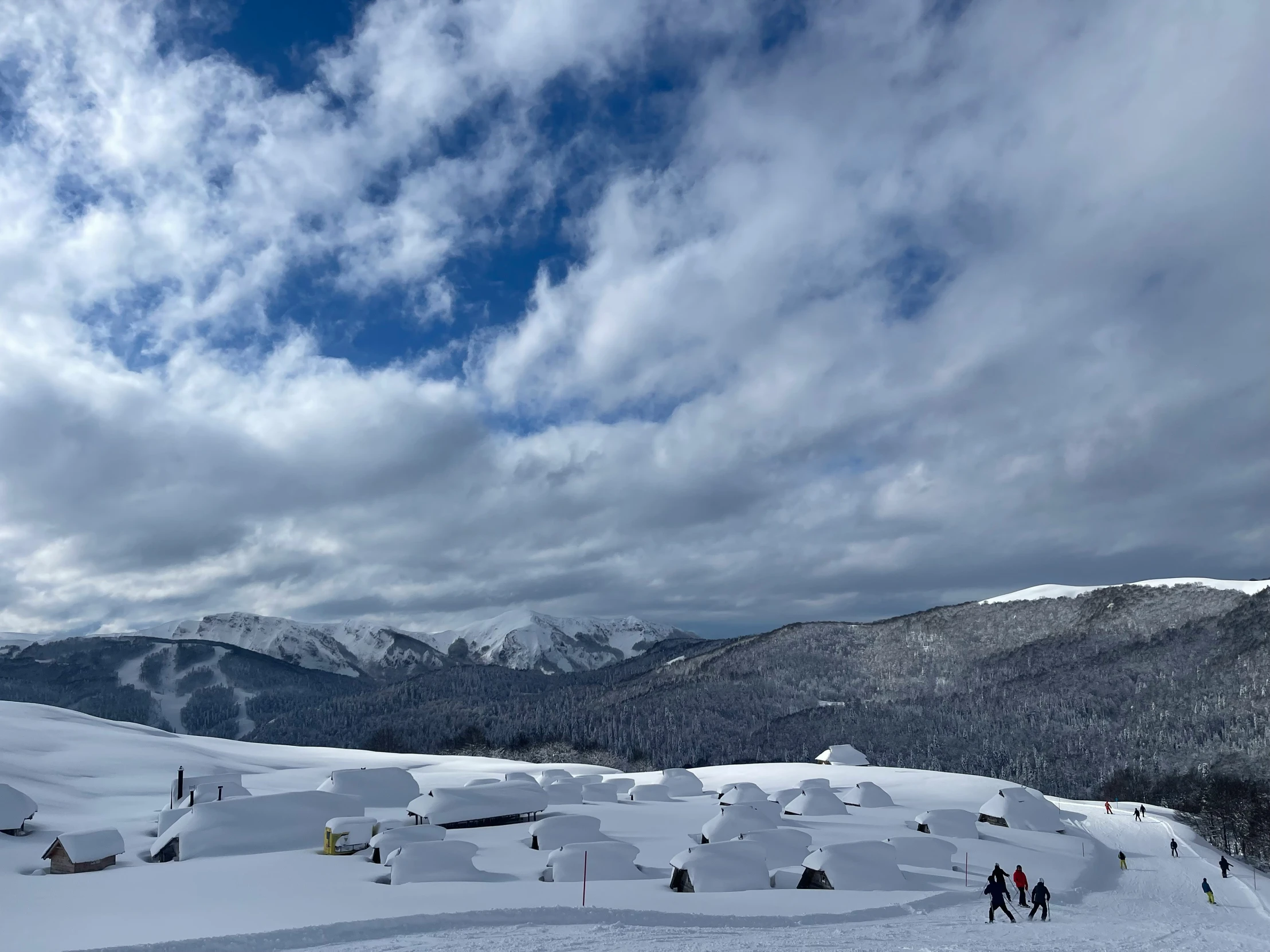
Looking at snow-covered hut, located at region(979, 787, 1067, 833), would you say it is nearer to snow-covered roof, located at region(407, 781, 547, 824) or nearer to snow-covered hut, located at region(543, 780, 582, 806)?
snow-covered hut, located at region(543, 780, 582, 806)

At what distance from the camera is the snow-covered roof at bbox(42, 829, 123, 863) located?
32.5m

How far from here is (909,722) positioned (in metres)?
192

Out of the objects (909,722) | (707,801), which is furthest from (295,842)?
(909,722)

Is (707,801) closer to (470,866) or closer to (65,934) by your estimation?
(470,866)

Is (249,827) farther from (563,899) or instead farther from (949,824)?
(949,824)

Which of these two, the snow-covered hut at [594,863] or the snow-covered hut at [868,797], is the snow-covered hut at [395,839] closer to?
the snow-covered hut at [594,863]

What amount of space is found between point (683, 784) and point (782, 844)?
30.0 m

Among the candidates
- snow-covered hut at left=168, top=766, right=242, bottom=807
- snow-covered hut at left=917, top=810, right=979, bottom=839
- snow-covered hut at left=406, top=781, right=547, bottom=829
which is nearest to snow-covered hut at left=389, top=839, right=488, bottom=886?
snow-covered hut at left=406, top=781, right=547, bottom=829

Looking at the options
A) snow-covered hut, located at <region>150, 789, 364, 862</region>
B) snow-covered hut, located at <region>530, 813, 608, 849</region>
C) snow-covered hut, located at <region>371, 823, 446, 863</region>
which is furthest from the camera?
snow-covered hut, located at <region>530, 813, 608, 849</region>

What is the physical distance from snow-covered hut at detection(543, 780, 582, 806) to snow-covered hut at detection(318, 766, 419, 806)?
964 cm

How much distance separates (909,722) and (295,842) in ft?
599

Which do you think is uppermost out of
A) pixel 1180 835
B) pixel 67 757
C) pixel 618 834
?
pixel 67 757

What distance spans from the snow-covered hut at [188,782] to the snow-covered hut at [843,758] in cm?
6068

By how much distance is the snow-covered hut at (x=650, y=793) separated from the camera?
2448 inches
